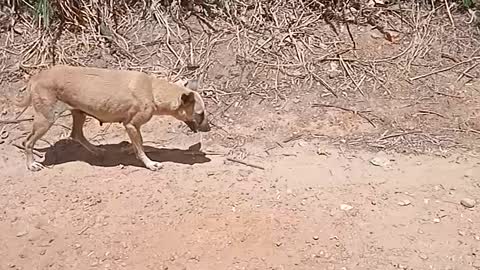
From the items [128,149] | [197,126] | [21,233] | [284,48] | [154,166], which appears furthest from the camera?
[284,48]

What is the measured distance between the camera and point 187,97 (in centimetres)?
516

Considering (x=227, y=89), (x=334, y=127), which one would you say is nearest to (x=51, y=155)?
(x=227, y=89)

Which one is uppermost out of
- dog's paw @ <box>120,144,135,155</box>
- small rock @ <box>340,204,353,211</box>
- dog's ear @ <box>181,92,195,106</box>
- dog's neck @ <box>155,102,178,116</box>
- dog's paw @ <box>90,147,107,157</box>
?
dog's ear @ <box>181,92,195,106</box>

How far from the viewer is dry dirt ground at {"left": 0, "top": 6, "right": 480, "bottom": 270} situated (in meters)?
4.26

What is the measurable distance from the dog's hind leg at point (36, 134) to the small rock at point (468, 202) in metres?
2.93

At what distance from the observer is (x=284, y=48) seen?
6.73 metres

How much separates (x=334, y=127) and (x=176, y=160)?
53.6 inches

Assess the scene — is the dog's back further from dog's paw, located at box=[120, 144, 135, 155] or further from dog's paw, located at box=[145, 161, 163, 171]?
dog's paw, located at box=[120, 144, 135, 155]

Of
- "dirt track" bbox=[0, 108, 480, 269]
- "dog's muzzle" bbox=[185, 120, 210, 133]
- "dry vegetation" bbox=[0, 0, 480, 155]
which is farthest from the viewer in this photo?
"dry vegetation" bbox=[0, 0, 480, 155]

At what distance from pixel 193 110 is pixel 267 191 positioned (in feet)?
2.82

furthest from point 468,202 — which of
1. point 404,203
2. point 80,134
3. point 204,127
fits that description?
point 80,134

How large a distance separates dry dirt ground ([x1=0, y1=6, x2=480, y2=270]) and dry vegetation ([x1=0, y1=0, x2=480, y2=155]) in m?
0.05

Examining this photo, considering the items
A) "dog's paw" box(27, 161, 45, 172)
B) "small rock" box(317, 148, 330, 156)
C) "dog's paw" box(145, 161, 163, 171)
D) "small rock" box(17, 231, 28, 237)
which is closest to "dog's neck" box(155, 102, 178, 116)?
"dog's paw" box(145, 161, 163, 171)

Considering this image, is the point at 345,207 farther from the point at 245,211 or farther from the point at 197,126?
the point at 197,126
